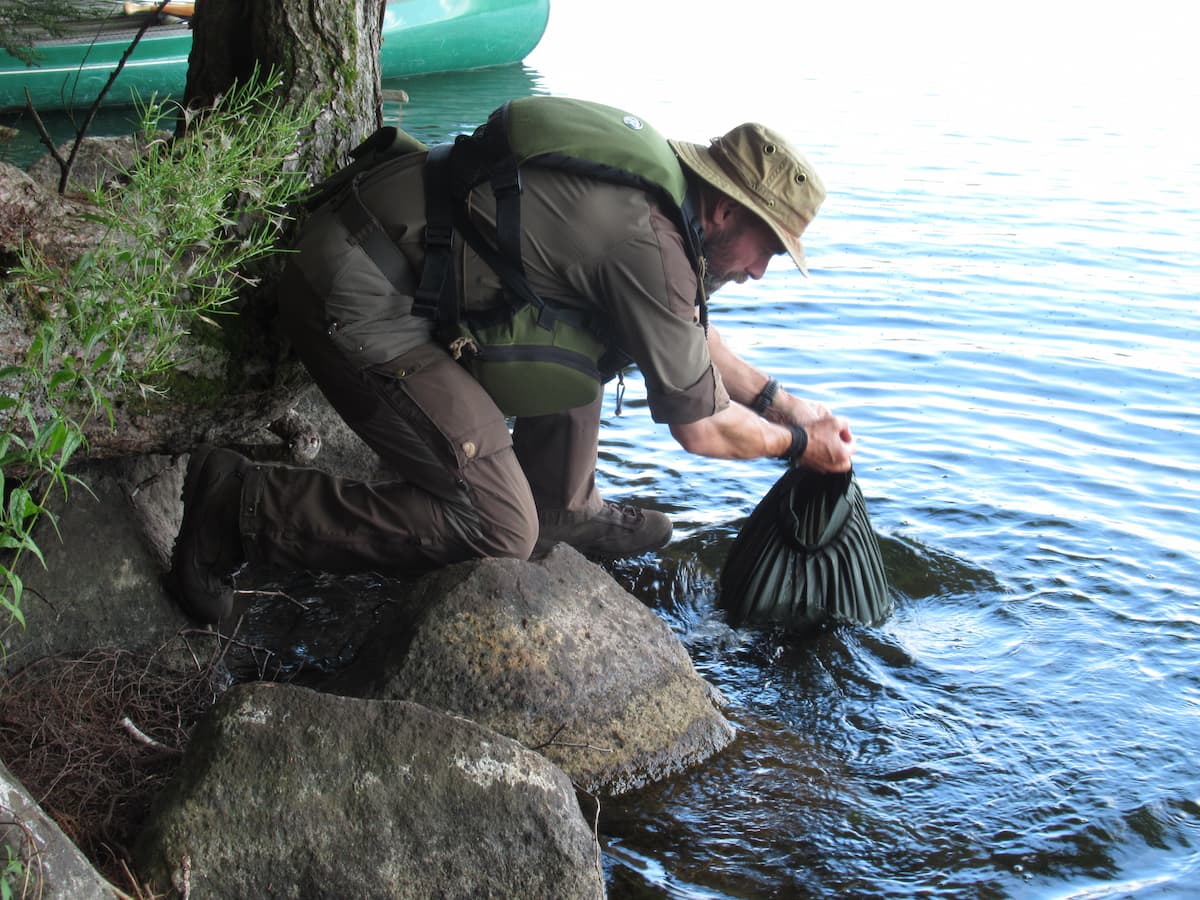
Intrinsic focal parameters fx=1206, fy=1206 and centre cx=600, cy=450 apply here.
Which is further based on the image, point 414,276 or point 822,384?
point 822,384

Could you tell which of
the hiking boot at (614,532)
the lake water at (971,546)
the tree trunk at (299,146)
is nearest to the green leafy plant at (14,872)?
the lake water at (971,546)

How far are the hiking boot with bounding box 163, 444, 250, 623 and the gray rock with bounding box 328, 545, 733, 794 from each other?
59 cm

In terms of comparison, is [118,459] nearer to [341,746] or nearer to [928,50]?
[341,746]

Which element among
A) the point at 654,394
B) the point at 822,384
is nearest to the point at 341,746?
the point at 654,394

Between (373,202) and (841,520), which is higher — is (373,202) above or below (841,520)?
above

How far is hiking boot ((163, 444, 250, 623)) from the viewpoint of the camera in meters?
3.87

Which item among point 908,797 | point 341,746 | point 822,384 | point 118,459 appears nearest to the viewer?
point 341,746

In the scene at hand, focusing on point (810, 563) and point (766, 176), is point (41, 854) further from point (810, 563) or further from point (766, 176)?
point (810, 563)

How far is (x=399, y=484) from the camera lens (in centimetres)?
393

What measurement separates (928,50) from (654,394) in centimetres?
1916

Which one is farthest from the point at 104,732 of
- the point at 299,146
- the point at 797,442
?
the point at 797,442

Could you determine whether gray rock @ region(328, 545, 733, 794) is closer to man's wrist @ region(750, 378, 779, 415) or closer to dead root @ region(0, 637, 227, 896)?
dead root @ region(0, 637, 227, 896)

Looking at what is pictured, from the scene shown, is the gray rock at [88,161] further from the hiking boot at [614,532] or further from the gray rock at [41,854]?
the gray rock at [41,854]

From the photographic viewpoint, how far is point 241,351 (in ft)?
13.2
